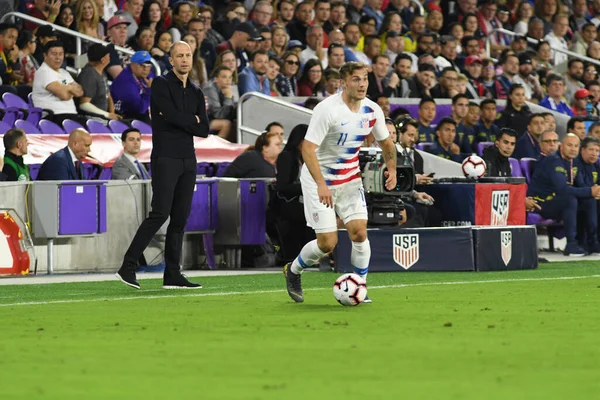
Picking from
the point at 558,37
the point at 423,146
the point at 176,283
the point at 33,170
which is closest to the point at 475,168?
the point at 423,146

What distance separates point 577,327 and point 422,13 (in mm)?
19305

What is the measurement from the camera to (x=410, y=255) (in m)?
15.0

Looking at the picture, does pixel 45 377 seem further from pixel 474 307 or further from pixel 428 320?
pixel 474 307

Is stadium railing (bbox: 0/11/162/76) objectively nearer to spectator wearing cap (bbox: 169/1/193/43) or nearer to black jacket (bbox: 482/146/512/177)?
spectator wearing cap (bbox: 169/1/193/43)

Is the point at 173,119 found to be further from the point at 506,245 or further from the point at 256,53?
the point at 256,53

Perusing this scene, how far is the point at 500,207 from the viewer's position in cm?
1627

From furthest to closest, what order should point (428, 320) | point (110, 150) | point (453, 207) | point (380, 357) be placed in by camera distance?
1. point (110, 150)
2. point (453, 207)
3. point (428, 320)
4. point (380, 357)

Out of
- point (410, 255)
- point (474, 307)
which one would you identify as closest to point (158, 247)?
point (410, 255)

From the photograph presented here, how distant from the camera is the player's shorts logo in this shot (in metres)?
15.5

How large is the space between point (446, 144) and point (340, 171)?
8898 millimetres

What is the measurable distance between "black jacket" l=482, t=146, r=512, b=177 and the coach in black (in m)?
6.40

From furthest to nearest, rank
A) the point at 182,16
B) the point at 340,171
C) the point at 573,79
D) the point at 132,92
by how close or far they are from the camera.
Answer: the point at 573,79 < the point at 182,16 < the point at 132,92 < the point at 340,171

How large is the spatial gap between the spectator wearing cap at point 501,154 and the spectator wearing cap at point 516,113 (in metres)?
3.69

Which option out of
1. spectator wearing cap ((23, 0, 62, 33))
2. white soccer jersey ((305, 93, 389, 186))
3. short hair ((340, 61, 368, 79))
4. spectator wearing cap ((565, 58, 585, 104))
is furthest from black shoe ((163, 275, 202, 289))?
→ spectator wearing cap ((565, 58, 585, 104))
